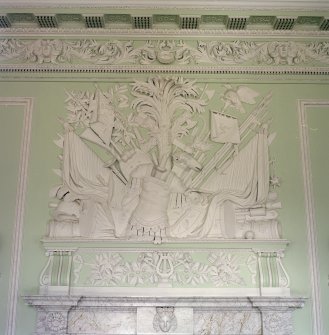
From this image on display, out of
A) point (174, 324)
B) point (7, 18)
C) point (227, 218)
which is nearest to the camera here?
point (174, 324)

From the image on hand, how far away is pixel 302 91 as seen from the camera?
4.98 meters

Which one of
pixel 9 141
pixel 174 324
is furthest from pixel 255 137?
pixel 9 141

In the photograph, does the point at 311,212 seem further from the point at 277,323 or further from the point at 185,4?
the point at 185,4

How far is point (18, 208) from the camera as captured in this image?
4.59m

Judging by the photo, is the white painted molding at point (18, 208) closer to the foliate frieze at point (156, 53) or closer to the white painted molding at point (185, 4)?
the foliate frieze at point (156, 53)

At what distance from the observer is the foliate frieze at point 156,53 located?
5.02m

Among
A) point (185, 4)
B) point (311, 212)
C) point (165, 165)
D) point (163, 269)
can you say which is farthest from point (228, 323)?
point (185, 4)

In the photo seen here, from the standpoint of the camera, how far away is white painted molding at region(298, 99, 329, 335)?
4.35 metres

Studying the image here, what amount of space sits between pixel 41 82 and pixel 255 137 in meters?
2.08

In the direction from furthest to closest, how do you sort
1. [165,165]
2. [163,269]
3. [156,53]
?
[156,53]
[165,165]
[163,269]

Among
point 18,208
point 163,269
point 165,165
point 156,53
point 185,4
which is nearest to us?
point 163,269

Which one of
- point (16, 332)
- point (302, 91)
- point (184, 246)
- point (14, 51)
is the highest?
point (14, 51)

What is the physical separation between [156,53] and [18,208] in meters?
1.94

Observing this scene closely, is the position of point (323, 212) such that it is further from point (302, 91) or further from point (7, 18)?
point (7, 18)
